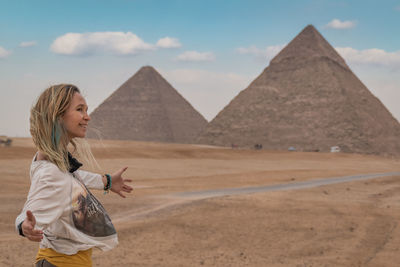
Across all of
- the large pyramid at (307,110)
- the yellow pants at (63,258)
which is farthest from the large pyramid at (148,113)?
the yellow pants at (63,258)

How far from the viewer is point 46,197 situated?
233cm

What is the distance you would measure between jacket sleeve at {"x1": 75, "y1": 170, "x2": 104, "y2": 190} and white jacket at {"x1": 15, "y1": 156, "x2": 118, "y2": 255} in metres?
0.36

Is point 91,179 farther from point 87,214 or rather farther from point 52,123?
point 52,123

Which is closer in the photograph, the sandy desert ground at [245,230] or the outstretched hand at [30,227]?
the outstretched hand at [30,227]

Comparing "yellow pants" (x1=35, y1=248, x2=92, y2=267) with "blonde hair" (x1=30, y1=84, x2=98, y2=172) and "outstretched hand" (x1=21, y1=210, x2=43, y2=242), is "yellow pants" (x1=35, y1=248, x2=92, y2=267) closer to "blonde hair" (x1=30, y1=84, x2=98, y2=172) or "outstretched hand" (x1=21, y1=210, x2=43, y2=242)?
"outstretched hand" (x1=21, y1=210, x2=43, y2=242)

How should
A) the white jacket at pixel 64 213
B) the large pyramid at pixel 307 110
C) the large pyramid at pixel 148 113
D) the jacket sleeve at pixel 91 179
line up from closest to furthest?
1. the white jacket at pixel 64 213
2. the jacket sleeve at pixel 91 179
3. the large pyramid at pixel 307 110
4. the large pyramid at pixel 148 113

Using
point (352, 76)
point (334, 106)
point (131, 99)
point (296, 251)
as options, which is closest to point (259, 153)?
point (296, 251)

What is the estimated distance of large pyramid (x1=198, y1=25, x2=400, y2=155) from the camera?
10050 cm

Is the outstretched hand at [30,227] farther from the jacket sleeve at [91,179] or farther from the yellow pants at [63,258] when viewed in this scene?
the jacket sleeve at [91,179]

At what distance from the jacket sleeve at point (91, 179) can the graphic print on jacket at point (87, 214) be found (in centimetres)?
35

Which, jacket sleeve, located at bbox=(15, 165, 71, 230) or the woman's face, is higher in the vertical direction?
the woman's face

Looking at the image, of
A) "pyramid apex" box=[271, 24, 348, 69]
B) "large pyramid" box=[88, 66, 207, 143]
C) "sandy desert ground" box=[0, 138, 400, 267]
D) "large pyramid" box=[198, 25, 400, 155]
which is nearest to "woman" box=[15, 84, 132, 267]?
"sandy desert ground" box=[0, 138, 400, 267]

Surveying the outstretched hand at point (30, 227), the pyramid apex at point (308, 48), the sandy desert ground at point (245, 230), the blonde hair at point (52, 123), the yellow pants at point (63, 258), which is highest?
the pyramid apex at point (308, 48)

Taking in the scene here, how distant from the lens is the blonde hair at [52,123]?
2.39 meters
